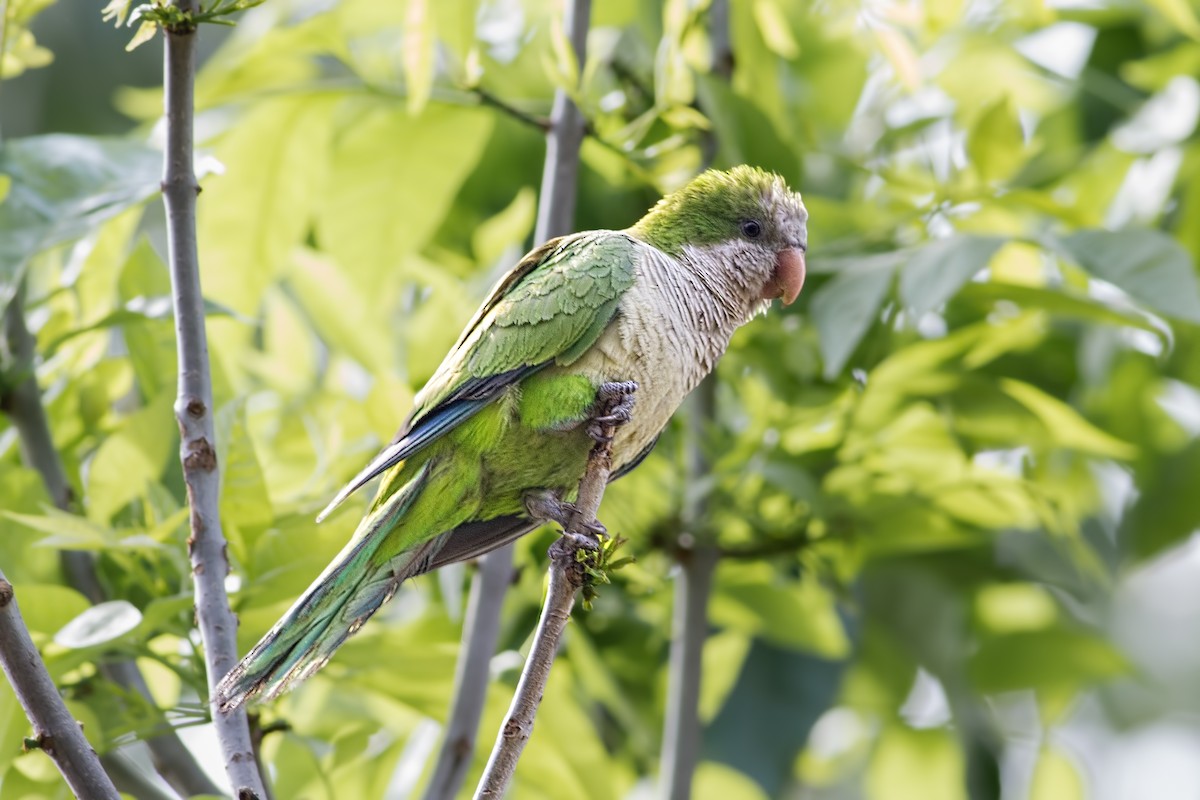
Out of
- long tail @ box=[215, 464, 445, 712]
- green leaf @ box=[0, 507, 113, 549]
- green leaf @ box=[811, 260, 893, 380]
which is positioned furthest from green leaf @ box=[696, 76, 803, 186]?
green leaf @ box=[0, 507, 113, 549]

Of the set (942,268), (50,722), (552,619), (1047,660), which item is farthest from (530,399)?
(1047,660)

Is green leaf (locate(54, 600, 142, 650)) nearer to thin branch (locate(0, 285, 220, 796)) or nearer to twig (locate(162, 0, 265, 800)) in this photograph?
twig (locate(162, 0, 265, 800))

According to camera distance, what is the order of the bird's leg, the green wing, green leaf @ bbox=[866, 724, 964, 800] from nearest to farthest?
the bird's leg, the green wing, green leaf @ bbox=[866, 724, 964, 800]

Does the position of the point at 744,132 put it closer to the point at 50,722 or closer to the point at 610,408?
the point at 610,408

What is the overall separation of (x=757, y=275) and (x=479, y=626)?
3.23ft

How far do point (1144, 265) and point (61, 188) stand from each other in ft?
7.74

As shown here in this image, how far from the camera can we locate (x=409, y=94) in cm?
333

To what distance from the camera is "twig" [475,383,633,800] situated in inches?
79.4

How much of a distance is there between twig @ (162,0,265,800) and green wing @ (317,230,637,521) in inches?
14.9

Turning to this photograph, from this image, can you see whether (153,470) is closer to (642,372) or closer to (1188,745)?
(642,372)

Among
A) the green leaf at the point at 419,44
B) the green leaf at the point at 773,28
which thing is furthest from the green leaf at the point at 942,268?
the green leaf at the point at 419,44

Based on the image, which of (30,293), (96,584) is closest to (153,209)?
(30,293)

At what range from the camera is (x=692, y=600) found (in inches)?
133

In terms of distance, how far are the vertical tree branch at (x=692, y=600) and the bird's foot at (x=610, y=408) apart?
0.77m
